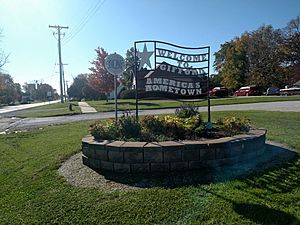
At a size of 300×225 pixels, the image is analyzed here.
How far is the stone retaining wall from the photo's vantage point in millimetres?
4207

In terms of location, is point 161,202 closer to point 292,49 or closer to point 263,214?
point 263,214

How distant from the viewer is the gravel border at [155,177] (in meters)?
3.83

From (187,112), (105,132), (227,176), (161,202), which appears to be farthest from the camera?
(187,112)

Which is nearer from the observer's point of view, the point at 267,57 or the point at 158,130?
the point at 158,130

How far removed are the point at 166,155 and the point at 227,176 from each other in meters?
1.04

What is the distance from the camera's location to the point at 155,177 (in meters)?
4.07

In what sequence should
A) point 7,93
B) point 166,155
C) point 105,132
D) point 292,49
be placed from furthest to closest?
1. point 7,93
2. point 292,49
3. point 105,132
4. point 166,155

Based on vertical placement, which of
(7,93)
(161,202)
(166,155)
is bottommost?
(161,202)

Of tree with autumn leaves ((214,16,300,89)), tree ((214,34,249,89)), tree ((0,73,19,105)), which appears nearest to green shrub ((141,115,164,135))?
tree with autumn leaves ((214,16,300,89))

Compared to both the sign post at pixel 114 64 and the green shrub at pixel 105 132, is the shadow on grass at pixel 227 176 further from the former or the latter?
the sign post at pixel 114 64

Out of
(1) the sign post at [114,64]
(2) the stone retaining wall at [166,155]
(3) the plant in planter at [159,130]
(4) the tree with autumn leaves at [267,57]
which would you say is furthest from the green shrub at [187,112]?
(4) the tree with autumn leaves at [267,57]

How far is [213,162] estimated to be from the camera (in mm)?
4348

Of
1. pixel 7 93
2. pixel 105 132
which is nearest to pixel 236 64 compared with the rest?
pixel 105 132

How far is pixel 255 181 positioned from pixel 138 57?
12.5ft
